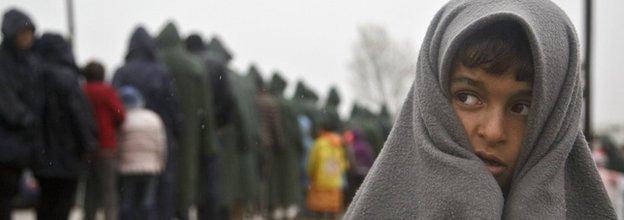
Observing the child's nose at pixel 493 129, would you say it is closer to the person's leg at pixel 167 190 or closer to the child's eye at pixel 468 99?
the child's eye at pixel 468 99

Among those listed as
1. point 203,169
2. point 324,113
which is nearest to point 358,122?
point 324,113

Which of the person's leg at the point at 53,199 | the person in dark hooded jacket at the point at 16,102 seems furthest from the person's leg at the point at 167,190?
the person in dark hooded jacket at the point at 16,102

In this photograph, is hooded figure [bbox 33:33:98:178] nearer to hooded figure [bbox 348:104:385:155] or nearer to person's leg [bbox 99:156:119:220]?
person's leg [bbox 99:156:119:220]

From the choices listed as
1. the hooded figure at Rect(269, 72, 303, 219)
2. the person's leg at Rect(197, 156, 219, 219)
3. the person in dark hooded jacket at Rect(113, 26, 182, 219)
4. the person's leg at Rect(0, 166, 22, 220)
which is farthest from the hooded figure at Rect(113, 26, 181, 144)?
the hooded figure at Rect(269, 72, 303, 219)

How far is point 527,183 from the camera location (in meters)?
1.79

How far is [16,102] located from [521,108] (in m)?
4.37

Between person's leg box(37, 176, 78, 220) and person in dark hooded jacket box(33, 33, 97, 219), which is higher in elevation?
person in dark hooded jacket box(33, 33, 97, 219)

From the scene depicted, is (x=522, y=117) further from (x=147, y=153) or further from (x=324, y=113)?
(x=324, y=113)

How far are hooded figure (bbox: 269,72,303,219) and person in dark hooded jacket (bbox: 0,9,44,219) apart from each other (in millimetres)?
4675

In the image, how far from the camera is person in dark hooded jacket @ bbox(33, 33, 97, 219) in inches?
248

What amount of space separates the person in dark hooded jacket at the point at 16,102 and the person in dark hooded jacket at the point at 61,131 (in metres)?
0.15

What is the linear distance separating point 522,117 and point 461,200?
8.0 inches

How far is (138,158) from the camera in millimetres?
6762

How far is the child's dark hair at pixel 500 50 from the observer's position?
1830 mm
